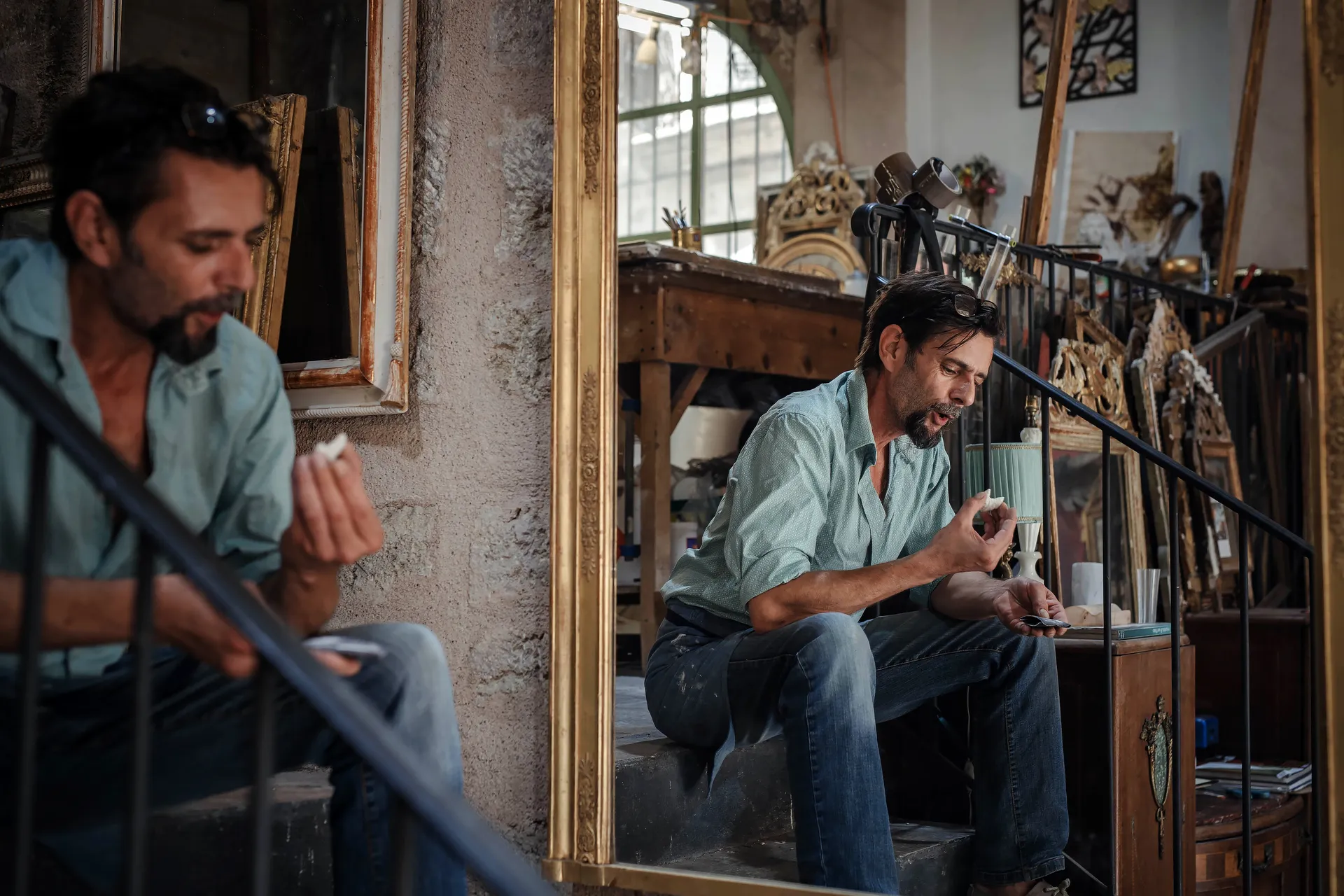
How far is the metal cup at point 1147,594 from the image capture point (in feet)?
5.84

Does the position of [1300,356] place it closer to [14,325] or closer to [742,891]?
[742,891]

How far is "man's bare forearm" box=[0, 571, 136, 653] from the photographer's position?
1.38 meters

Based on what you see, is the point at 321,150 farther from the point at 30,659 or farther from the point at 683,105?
the point at 30,659

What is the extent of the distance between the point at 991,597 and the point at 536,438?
31.4 inches

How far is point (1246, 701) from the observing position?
1698 mm

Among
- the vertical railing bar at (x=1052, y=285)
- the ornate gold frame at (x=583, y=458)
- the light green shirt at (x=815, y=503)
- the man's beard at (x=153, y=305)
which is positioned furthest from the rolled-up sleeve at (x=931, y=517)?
the man's beard at (x=153, y=305)

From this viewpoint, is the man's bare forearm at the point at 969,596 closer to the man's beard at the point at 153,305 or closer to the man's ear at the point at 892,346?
the man's ear at the point at 892,346

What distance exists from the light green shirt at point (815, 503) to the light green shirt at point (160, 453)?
2.16ft

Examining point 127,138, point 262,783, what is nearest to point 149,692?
point 262,783

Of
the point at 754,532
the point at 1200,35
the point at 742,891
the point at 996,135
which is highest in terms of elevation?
the point at 1200,35

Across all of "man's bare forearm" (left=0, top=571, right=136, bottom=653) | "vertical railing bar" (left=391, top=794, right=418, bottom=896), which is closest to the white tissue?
"man's bare forearm" (left=0, top=571, right=136, bottom=653)

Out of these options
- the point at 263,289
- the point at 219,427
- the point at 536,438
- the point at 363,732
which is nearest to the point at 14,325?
the point at 219,427

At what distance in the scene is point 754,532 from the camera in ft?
6.10

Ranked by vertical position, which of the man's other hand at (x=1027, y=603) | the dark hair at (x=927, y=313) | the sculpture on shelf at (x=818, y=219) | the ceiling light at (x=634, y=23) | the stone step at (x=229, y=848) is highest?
the ceiling light at (x=634, y=23)
